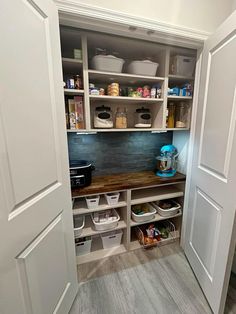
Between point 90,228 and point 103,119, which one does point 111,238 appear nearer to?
point 90,228

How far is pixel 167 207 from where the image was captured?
5.75 feet

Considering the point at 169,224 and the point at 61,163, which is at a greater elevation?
the point at 61,163

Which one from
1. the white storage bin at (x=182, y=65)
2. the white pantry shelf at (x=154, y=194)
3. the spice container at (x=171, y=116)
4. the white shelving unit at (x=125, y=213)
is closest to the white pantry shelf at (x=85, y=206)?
the white shelving unit at (x=125, y=213)

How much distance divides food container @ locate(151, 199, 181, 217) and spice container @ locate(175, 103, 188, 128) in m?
0.88

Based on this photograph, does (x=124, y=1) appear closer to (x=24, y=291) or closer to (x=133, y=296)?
(x=24, y=291)

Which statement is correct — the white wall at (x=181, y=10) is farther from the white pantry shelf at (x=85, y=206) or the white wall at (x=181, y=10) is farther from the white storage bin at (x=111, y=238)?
the white storage bin at (x=111, y=238)

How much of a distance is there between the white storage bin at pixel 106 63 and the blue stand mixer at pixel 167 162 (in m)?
0.98

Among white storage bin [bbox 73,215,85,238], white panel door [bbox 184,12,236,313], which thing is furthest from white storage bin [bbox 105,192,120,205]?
white panel door [bbox 184,12,236,313]

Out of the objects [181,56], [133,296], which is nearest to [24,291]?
[133,296]

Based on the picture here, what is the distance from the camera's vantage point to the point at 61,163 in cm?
94

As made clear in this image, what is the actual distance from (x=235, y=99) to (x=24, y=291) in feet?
4.86

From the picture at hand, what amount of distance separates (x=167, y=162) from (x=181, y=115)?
0.51 metres

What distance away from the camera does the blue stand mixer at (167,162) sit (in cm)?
171

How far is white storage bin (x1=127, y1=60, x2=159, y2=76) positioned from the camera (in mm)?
1333
